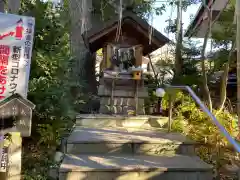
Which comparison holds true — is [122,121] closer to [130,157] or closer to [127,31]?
[130,157]

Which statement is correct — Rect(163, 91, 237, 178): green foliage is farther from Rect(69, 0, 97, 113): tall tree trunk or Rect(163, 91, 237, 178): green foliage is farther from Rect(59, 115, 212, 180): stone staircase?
Rect(69, 0, 97, 113): tall tree trunk

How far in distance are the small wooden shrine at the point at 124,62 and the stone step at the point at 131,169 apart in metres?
3.28

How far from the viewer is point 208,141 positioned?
4.54 metres

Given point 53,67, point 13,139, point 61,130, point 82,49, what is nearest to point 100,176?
point 13,139

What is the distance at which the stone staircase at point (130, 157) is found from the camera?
11.3ft

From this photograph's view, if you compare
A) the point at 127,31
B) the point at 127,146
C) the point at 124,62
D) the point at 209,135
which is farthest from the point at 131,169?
the point at 127,31

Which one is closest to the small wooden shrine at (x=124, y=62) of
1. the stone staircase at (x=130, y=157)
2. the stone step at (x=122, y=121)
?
the stone step at (x=122, y=121)

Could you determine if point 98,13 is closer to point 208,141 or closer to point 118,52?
point 118,52

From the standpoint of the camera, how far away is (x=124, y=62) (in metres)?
7.47

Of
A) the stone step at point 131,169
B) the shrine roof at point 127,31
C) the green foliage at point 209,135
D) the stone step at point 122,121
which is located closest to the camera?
the stone step at point 131,169

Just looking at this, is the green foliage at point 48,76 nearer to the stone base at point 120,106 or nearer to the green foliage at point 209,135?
the stone base at point 120,106

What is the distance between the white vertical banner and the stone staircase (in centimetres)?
111

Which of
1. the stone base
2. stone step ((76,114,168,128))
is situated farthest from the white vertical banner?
the stone base

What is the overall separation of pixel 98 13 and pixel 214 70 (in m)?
4.76
